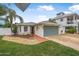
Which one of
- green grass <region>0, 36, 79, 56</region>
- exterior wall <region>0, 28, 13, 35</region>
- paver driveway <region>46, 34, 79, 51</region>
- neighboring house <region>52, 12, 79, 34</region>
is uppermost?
neighboring house <region>52, 12, 79, 34</region>

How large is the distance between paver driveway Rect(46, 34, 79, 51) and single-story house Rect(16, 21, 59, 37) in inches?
2.1

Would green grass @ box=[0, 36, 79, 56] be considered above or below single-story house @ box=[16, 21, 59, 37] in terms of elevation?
below

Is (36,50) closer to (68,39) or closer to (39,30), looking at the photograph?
(39,30)

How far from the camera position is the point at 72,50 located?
347cm

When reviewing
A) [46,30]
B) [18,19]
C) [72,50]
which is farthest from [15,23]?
[72,50]

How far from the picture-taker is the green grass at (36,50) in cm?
346

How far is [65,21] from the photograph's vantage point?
3.54 meters

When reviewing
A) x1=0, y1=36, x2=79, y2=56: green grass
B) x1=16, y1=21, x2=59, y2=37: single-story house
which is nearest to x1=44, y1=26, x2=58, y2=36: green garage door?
x1=16, y1=21, x2=59, y2=37: single-story house

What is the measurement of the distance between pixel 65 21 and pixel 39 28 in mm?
287

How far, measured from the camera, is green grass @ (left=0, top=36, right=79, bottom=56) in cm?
346

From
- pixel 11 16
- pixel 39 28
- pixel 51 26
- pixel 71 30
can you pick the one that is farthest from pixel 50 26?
pixel 11 16

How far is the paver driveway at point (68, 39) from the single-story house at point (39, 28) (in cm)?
5

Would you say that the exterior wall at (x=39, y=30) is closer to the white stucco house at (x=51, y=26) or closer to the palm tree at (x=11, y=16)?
the white stucco house at (x=51, y=26)

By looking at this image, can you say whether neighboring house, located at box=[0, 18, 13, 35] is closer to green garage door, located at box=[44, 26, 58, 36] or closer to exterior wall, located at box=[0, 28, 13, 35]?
exterior wall, located at box=[0, 28, 13, 35]
